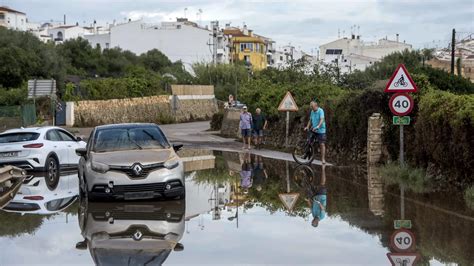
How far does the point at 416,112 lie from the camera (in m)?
21.0

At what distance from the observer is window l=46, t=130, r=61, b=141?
76.2 ft

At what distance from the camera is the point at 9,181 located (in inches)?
802

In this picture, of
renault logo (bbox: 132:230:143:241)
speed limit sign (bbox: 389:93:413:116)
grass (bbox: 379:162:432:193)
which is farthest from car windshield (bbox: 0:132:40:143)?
renault logo (bbox: 132:230:143:241)

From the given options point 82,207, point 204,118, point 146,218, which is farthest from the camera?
point 204,118

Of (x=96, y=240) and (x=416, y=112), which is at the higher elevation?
(x=416, y=112)

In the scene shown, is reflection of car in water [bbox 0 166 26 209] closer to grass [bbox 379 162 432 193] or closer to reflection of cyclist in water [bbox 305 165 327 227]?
reflection of cyclist in water [bbox 305 165 327 227]

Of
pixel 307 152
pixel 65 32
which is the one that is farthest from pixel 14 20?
pixel 307 152

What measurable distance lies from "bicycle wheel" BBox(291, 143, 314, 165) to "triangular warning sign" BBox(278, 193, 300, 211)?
7775 millimetres

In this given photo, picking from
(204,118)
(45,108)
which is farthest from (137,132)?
(204,118)

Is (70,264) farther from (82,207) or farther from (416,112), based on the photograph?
(416,112)

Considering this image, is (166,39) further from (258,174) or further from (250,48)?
(258,174)

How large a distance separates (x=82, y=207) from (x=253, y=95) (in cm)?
2358

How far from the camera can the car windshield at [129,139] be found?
16562 mm

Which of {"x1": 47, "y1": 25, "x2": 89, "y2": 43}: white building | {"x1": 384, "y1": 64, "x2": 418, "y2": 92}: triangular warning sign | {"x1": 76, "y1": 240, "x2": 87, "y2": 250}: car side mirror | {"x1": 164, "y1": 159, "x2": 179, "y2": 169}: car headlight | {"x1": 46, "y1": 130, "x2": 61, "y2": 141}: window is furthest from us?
{"x1": 47, "y1": 25, "x2": 89, "y2": 43}: white building
